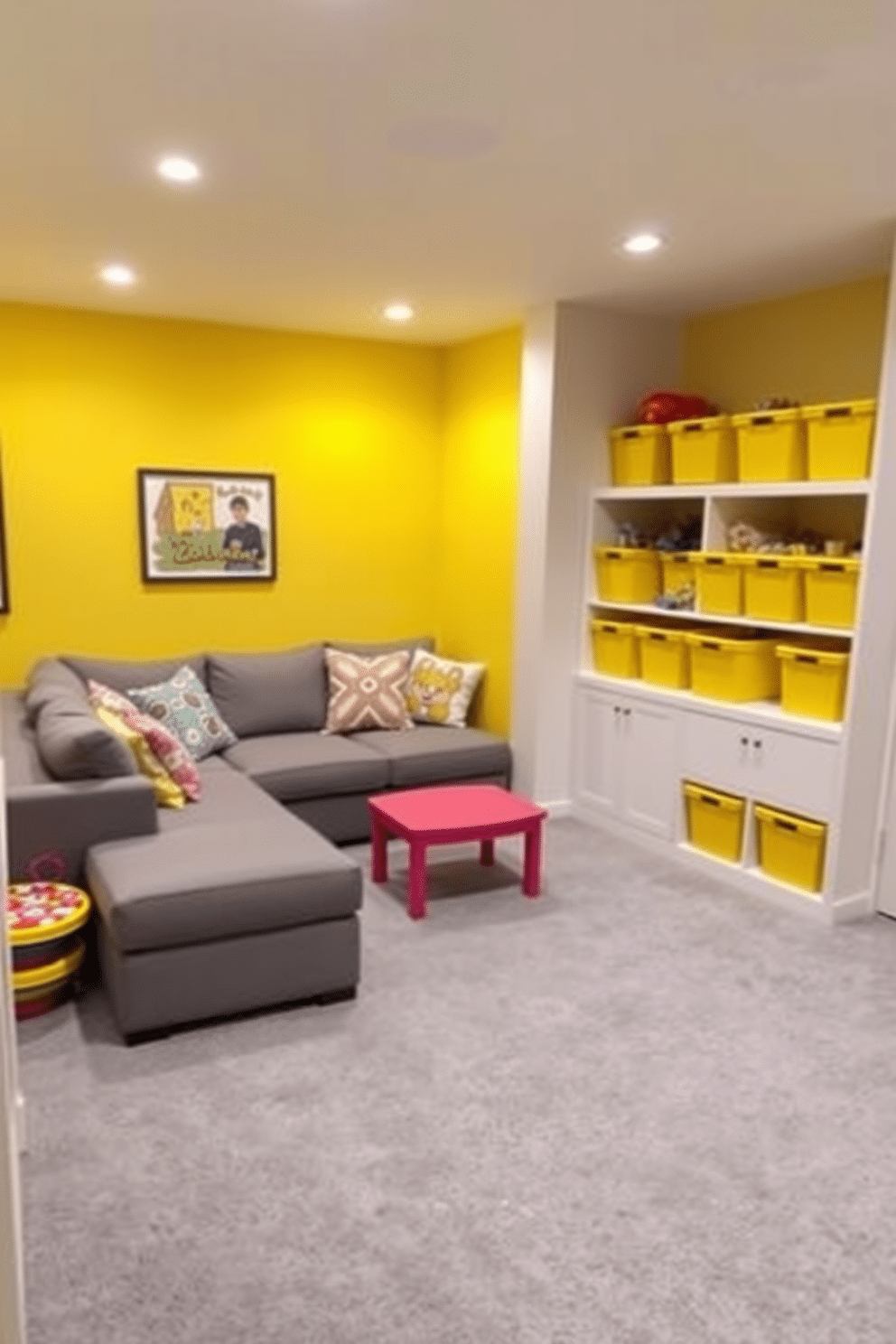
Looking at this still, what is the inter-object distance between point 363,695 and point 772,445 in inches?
87.7

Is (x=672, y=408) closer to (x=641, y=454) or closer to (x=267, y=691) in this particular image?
(x=641, y=454)

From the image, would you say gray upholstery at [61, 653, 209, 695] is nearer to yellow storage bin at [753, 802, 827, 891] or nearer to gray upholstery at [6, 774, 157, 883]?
gray upholstery at [6, 774, 157, 883]

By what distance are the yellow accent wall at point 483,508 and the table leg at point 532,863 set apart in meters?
1.22

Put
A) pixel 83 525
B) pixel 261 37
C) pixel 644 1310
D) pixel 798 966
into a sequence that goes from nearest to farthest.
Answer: pixel 644 1310 → pixel 261 37 → pixel 798 966 → pixel 83 525

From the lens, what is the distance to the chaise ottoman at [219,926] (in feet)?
8.64

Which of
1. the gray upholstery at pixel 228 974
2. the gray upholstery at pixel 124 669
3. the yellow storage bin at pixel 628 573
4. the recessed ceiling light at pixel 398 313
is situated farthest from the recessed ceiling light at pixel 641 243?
the gray upholstery at pixel 124 669

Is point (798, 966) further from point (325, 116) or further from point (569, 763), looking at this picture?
point (325, 116)

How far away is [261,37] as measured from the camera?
1933 millimetres

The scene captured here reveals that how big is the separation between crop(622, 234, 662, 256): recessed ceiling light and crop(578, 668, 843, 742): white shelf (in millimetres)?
1789

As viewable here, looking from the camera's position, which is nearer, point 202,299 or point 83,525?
point 202,299

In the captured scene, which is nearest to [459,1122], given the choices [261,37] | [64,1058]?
[64,1058]

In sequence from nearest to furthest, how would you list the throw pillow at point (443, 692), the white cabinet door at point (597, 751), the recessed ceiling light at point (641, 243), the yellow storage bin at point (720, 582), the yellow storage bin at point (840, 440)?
the recessed ceiling light at point (641, 243)
the yellow storage bin at point (840, 440)
the yellow storage bin at point (720, 582)
the white cabinet door at point (597, 751)
the throw pillow at point (443, 692)

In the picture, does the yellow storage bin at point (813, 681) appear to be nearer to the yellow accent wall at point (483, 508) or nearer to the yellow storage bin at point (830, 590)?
the yellow storage bin at point (830, 590)

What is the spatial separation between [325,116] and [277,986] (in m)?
2.34
